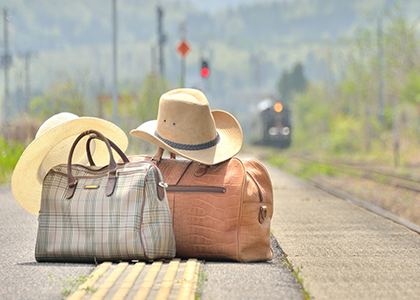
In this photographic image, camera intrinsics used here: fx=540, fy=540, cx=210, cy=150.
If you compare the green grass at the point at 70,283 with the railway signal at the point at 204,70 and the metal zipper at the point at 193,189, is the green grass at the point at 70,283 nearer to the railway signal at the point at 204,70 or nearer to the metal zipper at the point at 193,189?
the metal zipper at the point at 193,189

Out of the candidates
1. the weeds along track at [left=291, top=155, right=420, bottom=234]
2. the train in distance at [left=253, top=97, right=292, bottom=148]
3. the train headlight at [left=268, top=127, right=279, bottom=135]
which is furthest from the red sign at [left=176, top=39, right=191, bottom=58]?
the train headlight at [left=268, top=127, right=279, bottom=135]

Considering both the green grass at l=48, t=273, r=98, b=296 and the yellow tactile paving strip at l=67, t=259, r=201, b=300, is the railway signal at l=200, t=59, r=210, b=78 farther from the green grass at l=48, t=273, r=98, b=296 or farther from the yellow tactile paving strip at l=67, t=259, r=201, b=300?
the green grass at l=48, t=273, r=98, b=296

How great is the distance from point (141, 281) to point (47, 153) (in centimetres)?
155

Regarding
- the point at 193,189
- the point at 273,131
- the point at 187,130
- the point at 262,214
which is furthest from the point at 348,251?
the point at 273,131

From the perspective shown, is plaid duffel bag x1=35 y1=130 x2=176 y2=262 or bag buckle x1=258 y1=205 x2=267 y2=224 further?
bag buckle x1=258 y1=205 x2=267 y2=224

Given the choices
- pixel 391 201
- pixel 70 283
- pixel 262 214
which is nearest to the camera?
pixel 70 283

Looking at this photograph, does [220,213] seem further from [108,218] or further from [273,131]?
[273,131]

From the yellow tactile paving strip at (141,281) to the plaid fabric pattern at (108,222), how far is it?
0.12 metres

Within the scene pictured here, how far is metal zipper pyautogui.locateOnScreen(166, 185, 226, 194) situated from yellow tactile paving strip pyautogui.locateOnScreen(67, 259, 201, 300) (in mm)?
535

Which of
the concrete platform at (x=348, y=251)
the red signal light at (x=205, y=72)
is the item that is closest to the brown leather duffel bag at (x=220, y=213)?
the concrete platform at (x=348, y=251)

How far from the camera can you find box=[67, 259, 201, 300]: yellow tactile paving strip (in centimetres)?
300

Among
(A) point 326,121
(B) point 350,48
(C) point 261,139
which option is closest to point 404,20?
(B) point 350,48

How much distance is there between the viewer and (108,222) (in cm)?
381

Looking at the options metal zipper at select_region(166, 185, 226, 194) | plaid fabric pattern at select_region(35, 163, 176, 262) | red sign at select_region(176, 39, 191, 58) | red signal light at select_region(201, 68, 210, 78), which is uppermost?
red sign at select_region(176, 39, 191, 58)
